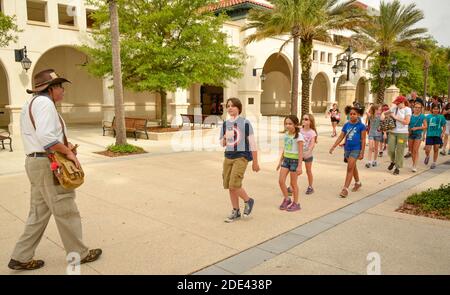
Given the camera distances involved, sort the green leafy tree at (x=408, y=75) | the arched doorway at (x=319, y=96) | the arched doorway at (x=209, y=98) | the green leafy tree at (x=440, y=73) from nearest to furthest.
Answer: the green leafy tree at (x=408, y=75) < the arched doorway at (x=209, y=98) < the arched doorway at (x=319, y=96) < the green leafy tree at (x=440, y=73)

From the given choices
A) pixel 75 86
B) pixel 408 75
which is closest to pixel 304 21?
pixel 75 86

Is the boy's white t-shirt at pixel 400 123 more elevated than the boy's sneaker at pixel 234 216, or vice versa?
the boy's white t-shirt at pixel 400 123

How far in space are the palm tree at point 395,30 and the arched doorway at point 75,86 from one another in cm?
1920

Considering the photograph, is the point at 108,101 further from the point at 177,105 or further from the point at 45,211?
the point at 45,211

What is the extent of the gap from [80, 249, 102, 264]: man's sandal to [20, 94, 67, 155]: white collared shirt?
1254 millimetres

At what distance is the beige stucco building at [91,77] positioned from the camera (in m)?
17.5

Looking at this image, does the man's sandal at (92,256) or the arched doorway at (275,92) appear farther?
the arched doorway at (275,92)

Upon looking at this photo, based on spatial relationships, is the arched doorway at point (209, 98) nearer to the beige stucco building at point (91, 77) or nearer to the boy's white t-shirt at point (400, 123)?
the beige stucco building at point (91, 77)

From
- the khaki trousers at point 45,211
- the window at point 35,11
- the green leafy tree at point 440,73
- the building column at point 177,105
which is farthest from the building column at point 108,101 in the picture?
the green leafy tree at point 440,73

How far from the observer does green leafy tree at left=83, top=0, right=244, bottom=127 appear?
1424 cm

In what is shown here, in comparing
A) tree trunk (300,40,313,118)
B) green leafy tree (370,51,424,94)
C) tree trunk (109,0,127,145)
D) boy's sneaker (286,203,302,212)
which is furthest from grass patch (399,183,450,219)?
green leafy tree (370,51,424,94)

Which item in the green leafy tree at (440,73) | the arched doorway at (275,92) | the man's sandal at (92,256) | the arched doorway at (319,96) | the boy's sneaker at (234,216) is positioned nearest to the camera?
the man's sandal at (92,256)
